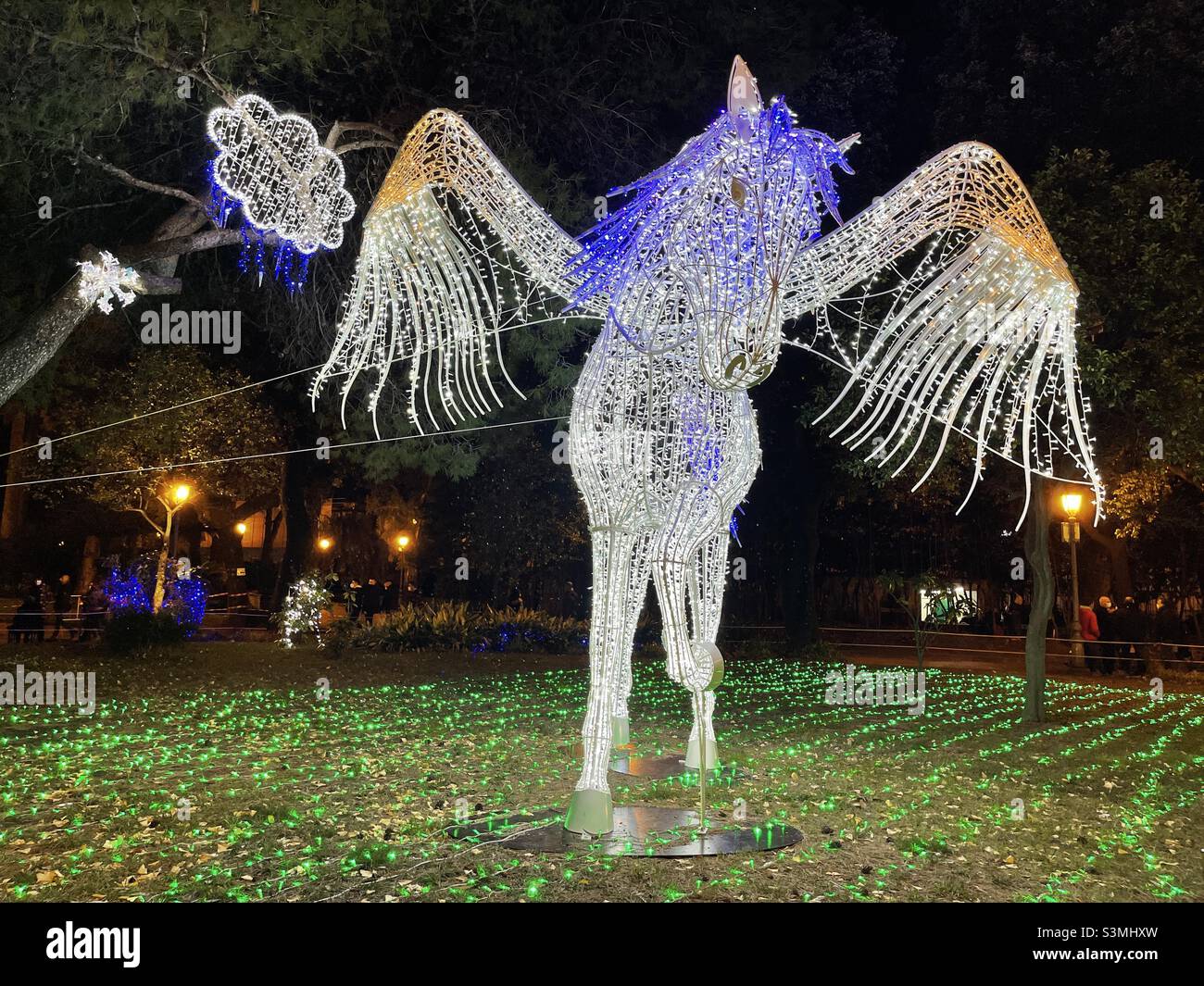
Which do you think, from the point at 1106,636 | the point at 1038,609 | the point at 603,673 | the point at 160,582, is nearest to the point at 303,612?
the point at 160,582

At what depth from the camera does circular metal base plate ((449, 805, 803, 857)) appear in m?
5.21

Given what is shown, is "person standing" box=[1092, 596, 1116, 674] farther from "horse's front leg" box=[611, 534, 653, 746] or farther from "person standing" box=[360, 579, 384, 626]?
"person standing" box=[360, 579, 384, 626]

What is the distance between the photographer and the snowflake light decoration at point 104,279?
30.1 feet

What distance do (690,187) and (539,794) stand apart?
411cm

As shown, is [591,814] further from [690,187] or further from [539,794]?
[690,187]

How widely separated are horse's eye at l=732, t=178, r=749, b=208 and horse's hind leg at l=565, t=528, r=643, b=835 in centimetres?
178

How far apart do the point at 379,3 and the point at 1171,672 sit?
602 inches

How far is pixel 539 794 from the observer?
6812 mm

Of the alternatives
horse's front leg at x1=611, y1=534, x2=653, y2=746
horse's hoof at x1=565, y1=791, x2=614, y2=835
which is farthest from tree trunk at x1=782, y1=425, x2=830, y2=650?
horse's hoof at x1=565, y1=791, x2=614, y2=835

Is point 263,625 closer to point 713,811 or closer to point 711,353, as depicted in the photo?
point 713,811

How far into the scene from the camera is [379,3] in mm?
10453

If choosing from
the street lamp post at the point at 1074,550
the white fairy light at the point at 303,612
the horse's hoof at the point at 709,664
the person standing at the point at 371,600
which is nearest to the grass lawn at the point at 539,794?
the horse's hoof at the point at 709,664

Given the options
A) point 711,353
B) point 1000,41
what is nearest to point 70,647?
point 711,353

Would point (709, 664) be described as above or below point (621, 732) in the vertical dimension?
above
